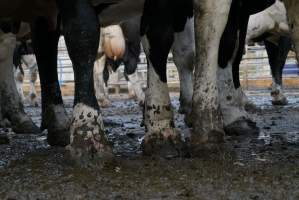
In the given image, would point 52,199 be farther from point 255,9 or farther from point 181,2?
point 255,9

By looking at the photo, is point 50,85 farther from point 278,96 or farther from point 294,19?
point 278,96

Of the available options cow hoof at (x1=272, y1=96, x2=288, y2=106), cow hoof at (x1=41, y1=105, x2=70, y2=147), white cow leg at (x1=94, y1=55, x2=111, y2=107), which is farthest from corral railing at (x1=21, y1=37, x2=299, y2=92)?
cow hoof at (x1=41, y1=105, x2=70, y2=147)

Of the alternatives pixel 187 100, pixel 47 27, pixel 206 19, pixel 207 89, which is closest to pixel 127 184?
pixel 207 89

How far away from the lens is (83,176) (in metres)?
3.34

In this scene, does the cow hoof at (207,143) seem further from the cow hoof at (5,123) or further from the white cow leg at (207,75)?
the cow hoof at (5,123)

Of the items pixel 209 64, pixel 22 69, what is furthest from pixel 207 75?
pixel 22 69

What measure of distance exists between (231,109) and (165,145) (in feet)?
4.56

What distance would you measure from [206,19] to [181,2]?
1.59 meters

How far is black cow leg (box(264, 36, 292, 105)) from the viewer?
405 inches

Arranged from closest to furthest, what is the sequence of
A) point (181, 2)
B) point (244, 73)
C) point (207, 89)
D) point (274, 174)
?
1. point (274, 174)
2. point (207, 89)
3. point (181, 2)
4. point (244, 73)

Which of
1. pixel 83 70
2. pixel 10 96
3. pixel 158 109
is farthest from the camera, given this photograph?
pixel 10 96

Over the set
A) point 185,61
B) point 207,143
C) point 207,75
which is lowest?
point 207,143

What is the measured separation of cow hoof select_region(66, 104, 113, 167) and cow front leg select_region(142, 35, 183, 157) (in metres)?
0.45

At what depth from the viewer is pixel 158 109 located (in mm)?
4094
